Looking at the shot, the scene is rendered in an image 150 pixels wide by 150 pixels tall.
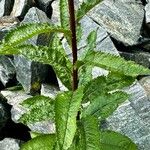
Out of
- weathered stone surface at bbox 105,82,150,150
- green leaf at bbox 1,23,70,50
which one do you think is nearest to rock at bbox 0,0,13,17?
weathered stone surface at bbox 105,82,150,150

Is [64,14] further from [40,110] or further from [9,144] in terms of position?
[9,144]

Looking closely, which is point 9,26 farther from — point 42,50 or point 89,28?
point 42,50

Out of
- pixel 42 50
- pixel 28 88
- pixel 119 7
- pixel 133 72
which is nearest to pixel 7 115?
pixel 28 88

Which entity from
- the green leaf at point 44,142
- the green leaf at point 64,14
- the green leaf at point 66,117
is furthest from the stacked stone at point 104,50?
the green leaf at point 66,117

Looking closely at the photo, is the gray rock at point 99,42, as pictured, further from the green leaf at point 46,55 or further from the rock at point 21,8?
the green leaf at point 46,55

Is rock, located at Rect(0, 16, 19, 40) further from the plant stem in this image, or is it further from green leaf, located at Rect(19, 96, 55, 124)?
the plant stem

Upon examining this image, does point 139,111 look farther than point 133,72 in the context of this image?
Yes
